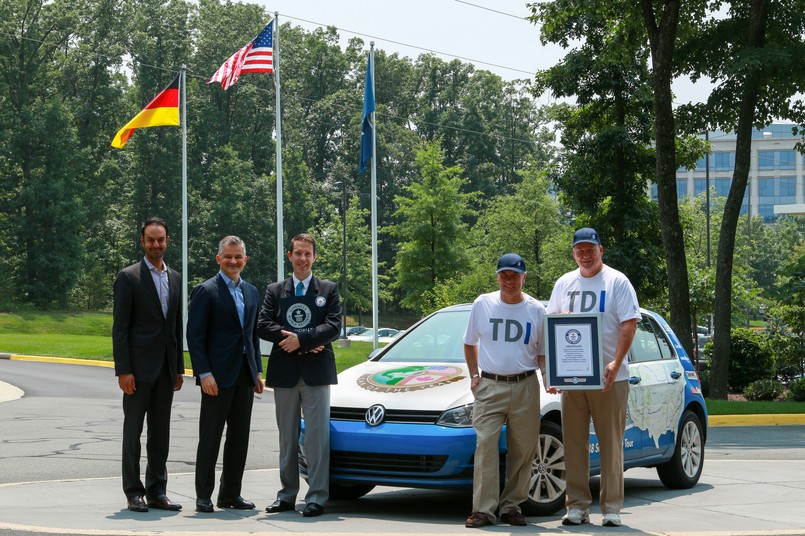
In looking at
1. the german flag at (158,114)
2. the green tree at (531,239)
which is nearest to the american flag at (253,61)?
the german flag at (158,114)

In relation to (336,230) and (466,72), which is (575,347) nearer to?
(336,230)

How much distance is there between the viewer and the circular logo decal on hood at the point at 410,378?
340 inches

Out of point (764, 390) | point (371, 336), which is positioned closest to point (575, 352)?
point (764, 390)

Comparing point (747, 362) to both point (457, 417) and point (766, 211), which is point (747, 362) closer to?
point (457, 417)

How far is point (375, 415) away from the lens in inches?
332

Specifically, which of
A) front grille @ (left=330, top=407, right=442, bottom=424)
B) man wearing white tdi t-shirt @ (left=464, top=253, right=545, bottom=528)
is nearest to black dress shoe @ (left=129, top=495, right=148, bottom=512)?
front grille @ (left=330, top=407, right=442, bottom=424)

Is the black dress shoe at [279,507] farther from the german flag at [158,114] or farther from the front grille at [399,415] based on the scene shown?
the german flag at [158,114]

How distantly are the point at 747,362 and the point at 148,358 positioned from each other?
814 inches

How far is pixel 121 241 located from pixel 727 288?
59.6 m

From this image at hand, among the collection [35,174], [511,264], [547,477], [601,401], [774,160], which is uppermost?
[774,160]

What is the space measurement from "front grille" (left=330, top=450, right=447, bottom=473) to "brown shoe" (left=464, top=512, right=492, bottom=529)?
470 mm

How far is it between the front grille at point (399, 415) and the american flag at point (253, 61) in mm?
22602

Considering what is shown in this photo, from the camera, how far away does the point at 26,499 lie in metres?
8.95

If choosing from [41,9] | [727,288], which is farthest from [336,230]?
[727,288]
